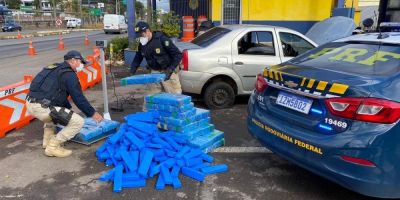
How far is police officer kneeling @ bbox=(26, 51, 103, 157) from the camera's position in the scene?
4.29 m

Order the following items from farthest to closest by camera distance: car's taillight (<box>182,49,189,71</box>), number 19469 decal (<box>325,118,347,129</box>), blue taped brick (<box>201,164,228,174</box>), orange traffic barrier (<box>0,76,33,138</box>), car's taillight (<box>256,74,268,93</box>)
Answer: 1. car's taillight (<box>182,49,189,71</box>)
2. orange traffic barrier (<box>0,76,33,138</box>)
3. blue taped brick (<box>201,164,228,174</box>)
4. car's taillight (<box>256,74,268,93</box>)
5. number 19469 decal (<box>325,118,347,129</box>)

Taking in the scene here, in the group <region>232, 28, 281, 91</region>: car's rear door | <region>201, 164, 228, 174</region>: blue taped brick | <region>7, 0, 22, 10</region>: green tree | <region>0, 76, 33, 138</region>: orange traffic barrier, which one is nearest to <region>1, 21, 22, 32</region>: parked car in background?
<region>0, 76, 33, 138</region>: orange traffic barrier

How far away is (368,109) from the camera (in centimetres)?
275

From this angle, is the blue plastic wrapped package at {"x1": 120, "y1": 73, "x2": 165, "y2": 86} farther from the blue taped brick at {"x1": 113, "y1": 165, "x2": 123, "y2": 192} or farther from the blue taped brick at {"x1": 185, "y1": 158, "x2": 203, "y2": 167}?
the blue taped brick at {"x1": 185, "y1": 158, "x2": 203, "y2": 167}

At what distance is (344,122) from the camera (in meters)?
2.84

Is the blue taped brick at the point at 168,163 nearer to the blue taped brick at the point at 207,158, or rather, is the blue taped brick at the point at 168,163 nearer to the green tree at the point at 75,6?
the blue taped brick at the point at 207,158

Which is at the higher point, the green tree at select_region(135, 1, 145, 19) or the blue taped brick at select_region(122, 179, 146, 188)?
the green tree at select_region(135, 1, 145, 19)

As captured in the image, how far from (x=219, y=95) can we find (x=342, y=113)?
12.1 feet

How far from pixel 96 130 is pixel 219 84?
2395 mm

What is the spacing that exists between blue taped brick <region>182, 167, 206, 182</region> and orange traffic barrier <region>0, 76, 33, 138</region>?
291 cm

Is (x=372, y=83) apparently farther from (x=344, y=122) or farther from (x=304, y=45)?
(x=304, y=45)

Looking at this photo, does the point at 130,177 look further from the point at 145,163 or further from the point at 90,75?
the point at 90,75

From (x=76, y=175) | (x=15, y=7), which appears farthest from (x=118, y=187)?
(x=15, y=7)

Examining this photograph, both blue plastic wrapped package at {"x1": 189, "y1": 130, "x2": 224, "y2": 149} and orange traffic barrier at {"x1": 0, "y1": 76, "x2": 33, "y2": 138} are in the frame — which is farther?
orange traffic barrier at {"x1": 0, "y1": 76, "x2": 33, "y2": 138}
